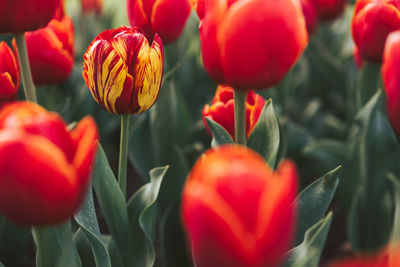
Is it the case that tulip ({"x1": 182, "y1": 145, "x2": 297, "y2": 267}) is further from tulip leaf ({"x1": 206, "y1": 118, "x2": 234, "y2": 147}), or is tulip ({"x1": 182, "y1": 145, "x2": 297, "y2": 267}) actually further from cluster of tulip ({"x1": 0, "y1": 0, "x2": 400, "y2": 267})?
tulip leaf ({"x1": 206, "y1": 118, "x2": 234, "y2": 147})

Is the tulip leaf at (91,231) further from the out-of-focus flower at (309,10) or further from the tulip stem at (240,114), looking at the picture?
the out-of-focus flower at (309,10)

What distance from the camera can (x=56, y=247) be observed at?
633mm

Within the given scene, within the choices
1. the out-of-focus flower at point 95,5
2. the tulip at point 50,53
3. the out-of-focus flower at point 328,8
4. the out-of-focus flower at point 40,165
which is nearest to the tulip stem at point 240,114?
the out-of-focus flower at point 40,165

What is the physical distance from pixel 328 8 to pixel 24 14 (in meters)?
0.78

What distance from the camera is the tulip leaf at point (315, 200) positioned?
29.9 inches

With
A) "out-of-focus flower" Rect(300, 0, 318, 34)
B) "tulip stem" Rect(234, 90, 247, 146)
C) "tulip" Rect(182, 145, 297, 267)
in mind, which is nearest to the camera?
"tulip" Rect(182, 145, 297, 267)

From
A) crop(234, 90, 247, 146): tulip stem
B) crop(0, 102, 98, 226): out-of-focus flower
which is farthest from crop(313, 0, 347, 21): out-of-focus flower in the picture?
crop(0, 102, 98, 226): out-of-focus flower

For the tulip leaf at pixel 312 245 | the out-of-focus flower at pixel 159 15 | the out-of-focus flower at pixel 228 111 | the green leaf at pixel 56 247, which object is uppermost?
the out-of-focus flower at pixel 159 15

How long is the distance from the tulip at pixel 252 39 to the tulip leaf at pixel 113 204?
0.22 meters

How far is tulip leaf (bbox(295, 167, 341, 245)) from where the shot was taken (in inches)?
29.9

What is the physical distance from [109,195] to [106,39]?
0.21m

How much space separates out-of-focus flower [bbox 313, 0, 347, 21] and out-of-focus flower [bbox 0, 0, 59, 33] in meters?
0.67

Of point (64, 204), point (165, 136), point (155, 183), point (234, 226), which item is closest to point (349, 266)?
point (234, 226)

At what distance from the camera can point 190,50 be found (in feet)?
5.34
